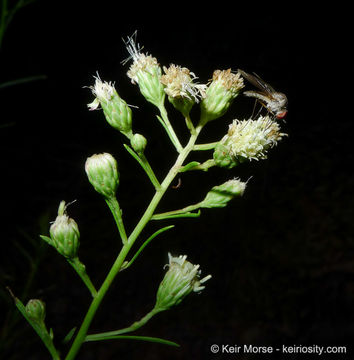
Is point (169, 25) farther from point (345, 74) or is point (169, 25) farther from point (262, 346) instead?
point (262, 346)

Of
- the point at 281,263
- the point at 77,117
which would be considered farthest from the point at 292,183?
the point at 77,117

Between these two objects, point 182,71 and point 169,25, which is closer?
point 182,71

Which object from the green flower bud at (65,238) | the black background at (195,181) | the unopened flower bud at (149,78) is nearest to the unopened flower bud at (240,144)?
the unopened flower bud at (149,78)

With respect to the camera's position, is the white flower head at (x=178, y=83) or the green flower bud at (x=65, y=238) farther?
the white flower head at (x=178, y=83)

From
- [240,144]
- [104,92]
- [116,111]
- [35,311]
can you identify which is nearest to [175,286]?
[35,311]

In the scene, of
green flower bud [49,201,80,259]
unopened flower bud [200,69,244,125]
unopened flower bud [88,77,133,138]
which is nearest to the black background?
green flower bud [49,201,80,259]

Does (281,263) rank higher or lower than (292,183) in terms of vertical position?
lower

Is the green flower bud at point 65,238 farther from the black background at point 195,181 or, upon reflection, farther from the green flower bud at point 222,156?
the black background at point 195,181
